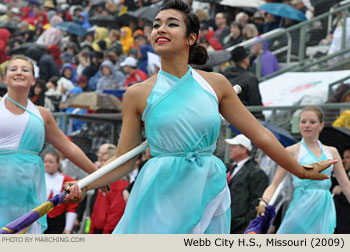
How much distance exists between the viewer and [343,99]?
11836mm

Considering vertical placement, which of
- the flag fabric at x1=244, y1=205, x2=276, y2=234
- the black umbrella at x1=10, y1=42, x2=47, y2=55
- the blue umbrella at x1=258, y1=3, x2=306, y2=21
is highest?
the blue umbrella at x1=258, y1=3, x2=306, y2=21

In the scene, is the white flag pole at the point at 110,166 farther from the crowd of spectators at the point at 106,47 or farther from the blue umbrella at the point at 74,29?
the blue umbrella at the point at 74,29

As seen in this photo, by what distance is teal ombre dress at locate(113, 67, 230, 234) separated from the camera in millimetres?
4836

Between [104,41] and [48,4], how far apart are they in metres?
6.63

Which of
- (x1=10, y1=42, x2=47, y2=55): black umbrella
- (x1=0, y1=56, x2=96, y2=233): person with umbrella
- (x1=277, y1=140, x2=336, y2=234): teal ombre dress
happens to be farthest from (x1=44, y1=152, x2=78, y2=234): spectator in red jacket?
(x1=10, y1=42, x2=47, y2=55): black umbrella

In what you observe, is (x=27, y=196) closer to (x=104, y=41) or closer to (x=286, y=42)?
(x=286, y=42)

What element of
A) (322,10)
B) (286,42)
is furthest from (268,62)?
(322,10)

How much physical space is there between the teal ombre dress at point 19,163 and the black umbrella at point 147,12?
12661 mm

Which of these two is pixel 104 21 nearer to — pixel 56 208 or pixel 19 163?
pixel 56 208

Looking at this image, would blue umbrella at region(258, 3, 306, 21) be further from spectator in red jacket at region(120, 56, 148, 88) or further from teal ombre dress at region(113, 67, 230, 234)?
teal ombre dress at region(113, 67, 230, 234)

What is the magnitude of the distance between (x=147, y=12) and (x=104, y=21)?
8.62 ft

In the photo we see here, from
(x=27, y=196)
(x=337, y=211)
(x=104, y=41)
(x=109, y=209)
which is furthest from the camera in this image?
(x=104, y=41)

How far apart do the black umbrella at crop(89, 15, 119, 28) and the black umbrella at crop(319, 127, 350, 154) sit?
12.4 m

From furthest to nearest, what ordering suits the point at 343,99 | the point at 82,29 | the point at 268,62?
the point at 82,29
the point at 268,62
the point at 343,99
